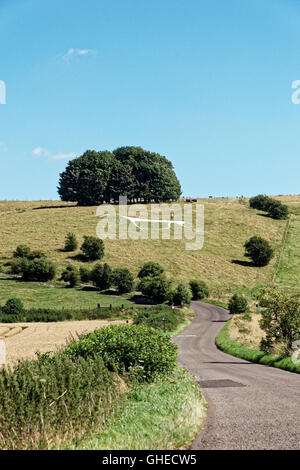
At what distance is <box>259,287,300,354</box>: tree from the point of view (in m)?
25.9

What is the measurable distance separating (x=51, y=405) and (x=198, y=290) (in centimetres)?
6995

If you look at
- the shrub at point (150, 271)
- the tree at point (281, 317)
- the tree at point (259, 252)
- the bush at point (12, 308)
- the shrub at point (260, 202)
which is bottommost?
the bush at point (12, 308)

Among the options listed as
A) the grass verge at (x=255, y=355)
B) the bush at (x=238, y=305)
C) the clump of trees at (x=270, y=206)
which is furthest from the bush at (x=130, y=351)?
the clump of trees at (x=270, y=206)

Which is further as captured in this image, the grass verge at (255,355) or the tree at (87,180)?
the tree at (87,180)

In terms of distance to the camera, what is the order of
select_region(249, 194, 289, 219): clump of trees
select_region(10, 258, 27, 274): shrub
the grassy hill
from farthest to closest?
select_region(249, 194, 289, 219): clump of trees → the grassy hill → select_region(10, 258, 27, 274): shrub

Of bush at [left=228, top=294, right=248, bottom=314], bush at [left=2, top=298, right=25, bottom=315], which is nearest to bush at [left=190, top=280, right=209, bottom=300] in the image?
bush at [left=228, top=294, right=248, bottom=314]

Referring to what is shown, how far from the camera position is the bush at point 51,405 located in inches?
330

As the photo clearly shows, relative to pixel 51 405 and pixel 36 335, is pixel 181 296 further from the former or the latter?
pixel 51 405

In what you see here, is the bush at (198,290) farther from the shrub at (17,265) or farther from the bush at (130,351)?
the bush at (130,351)

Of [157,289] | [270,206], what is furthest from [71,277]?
[270,206]

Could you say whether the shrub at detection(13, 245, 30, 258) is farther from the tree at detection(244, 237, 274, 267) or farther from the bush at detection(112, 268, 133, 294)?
the tree at detection(244, 237, 274, 267)

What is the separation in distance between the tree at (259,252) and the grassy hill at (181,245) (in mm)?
1785

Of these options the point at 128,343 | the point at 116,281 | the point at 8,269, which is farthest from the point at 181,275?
the point at 128,343

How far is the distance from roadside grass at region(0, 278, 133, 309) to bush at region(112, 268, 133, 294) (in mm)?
3031
